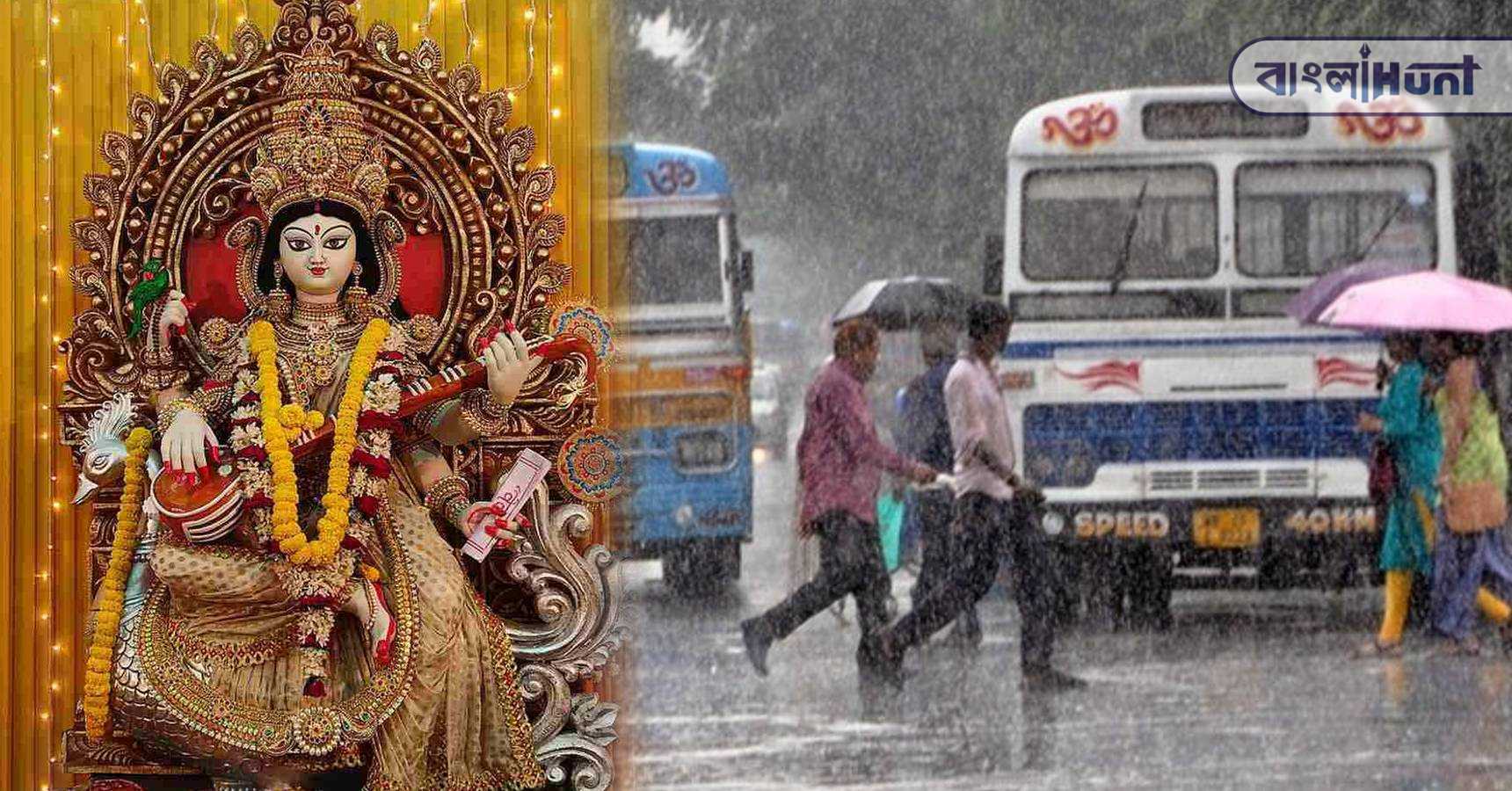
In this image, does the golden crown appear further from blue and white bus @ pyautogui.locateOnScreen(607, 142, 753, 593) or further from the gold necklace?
blue and white bus @ pyautogui.locateOnScreen(607, 142, 753, 593)

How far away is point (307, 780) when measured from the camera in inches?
164

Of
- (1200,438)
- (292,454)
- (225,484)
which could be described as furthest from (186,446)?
(1200,438)

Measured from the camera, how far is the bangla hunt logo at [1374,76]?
7.95 metres

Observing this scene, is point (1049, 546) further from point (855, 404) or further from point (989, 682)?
point (855, 404)

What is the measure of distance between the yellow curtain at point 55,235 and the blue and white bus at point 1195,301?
359cm

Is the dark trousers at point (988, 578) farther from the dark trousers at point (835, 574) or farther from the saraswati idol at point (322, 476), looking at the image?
the saraswati idol at point (322, 476)

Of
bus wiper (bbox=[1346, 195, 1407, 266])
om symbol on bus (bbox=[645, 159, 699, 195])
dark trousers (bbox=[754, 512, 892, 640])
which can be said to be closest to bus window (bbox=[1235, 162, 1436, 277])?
bus wiper (bbox=[1346, 195, 1407, 266])

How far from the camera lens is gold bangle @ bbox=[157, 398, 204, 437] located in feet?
→ 13.5

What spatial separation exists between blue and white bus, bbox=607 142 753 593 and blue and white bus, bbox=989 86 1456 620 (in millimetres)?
1199

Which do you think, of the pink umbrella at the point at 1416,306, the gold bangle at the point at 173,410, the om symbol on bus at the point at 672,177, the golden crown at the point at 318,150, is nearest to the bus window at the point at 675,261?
the om symbol on bus at the point at 672,177

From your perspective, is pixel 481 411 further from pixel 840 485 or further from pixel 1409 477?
pixel 1409 477

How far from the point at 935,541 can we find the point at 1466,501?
82.6 inches

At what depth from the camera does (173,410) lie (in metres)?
4.14

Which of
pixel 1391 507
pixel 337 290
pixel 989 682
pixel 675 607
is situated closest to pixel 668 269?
pixel 675 607
